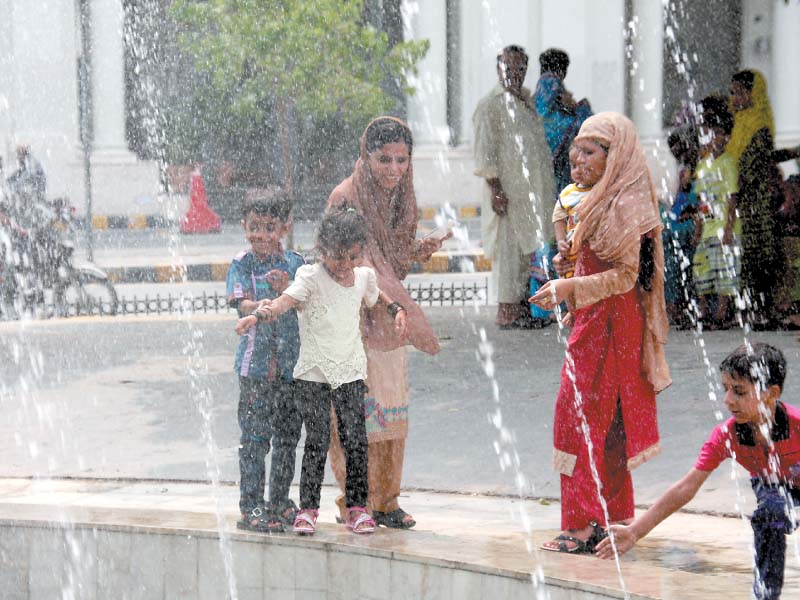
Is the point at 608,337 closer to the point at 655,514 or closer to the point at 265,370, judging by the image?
the point at 655,514

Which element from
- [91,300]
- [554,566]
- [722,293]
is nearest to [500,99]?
[722,293]

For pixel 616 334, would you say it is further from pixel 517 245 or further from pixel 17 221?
pixel 17 221

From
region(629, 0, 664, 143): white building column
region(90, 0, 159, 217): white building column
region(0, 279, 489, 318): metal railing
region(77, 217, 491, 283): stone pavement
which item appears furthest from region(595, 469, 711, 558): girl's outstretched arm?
region(90, 0, 159, 217): white building column

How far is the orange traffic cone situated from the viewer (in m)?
19.9

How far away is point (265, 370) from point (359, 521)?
1.86ft

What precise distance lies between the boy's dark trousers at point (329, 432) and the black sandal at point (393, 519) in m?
0.28

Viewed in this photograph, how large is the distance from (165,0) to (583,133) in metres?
18.1

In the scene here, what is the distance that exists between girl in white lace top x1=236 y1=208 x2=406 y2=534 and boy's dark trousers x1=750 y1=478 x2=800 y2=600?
1214 mm

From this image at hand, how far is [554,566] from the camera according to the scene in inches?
154

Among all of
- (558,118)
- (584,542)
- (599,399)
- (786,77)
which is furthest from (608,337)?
(786,77)

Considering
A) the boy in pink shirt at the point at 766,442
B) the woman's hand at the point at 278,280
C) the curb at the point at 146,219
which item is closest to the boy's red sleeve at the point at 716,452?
the boy in pink shirt at the point at 766,442

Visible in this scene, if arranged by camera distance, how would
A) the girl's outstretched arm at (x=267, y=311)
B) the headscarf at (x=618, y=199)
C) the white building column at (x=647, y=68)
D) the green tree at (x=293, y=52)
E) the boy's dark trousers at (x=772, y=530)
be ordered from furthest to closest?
the white building column at (x=647, y=68) < the green tree at (x=293, y=52) < the headscarf at (x=618, y=199) < the girl's outstretched arm at (x=267, y=311) < the boy's dark trousers at (x=772, y=530)

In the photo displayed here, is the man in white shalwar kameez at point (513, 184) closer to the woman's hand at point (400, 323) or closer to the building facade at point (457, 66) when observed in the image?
the woman's hand at point (400, 323)

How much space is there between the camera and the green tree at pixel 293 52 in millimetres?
15477
